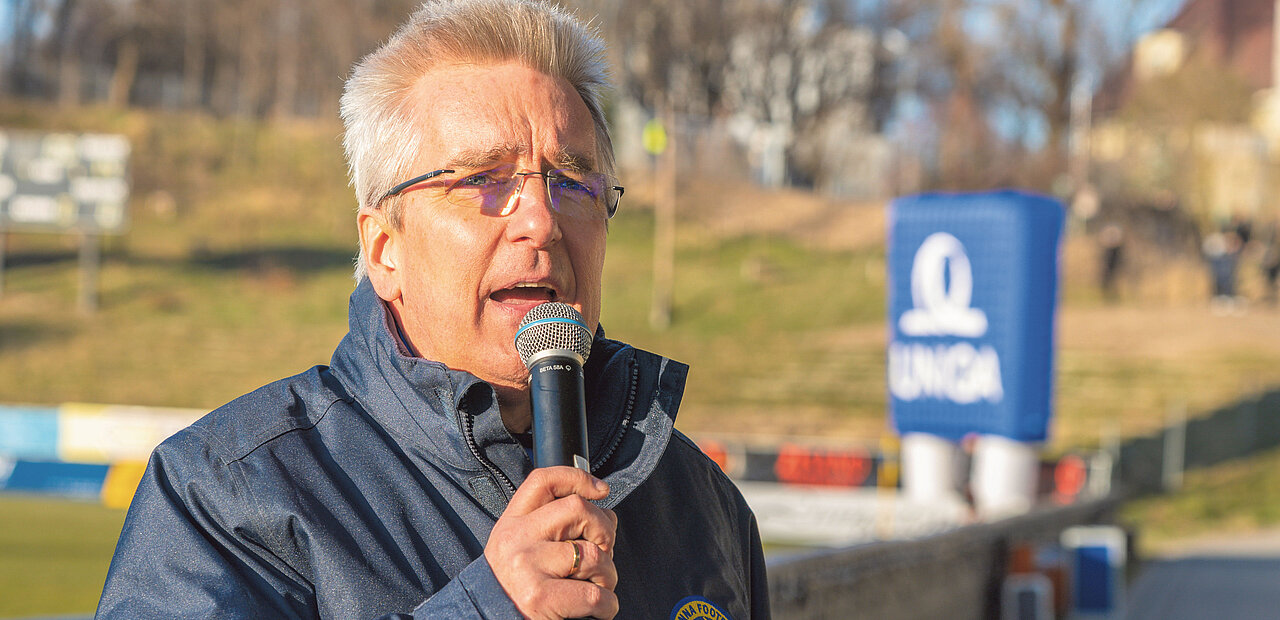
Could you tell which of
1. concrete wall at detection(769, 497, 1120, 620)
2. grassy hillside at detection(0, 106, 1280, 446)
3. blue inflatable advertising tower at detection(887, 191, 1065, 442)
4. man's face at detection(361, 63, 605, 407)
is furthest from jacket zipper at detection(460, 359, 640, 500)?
grassy hillside at detection(0, 106, 1280, 446)

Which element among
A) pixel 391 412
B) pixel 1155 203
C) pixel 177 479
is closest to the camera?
pixel 177 479

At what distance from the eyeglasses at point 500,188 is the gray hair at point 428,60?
0.05 m

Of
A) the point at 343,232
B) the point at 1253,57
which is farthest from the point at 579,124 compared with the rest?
the point at 1253,57

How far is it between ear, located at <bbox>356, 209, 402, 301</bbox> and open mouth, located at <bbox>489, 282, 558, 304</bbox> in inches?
6.8

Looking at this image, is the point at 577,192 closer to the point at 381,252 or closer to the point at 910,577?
the point at 381,252

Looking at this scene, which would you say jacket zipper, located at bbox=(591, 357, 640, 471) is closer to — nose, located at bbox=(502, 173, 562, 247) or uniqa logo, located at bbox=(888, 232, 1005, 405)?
nose, located at bbox=(502, 173, 562, 247)

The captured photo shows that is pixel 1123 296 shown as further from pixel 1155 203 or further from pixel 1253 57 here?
pixel 1253 57

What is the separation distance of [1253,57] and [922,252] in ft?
149

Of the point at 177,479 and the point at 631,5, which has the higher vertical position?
the point at 631,5

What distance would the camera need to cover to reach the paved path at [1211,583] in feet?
37.9

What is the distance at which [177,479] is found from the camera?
152 centimetres

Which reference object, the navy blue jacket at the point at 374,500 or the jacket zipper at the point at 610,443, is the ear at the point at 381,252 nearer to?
the navy blue jacket at the point at 374,500

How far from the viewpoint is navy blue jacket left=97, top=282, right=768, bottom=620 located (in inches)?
56.9

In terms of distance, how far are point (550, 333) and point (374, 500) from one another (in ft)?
0.95
